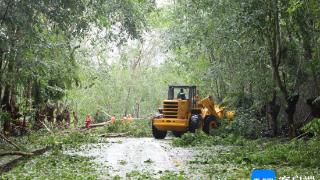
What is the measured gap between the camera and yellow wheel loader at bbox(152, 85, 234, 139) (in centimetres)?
2577

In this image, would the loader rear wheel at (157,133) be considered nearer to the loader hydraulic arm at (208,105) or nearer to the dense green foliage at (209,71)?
the loader hydraulic arm at (208,105)

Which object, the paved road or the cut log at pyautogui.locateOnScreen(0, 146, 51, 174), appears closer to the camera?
the paved road

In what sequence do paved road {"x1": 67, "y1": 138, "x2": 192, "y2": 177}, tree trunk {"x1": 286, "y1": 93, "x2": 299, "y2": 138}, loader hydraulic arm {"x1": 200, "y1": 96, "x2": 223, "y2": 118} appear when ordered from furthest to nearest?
loader hydraulic arm {"x1": 200, "y1": 96, "x2": 223, "y2": 118}
tree trunk {"x1": 286, "y1": 93, "x2": 299, "y2": 138}
paved road {"x1": 67, "y1": 138, "x2": 192, "y2": 177}

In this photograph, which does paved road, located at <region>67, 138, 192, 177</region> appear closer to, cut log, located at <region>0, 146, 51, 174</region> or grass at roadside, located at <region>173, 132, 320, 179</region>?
grass at roadside, located at <region>173, 132, 320, 179</region>

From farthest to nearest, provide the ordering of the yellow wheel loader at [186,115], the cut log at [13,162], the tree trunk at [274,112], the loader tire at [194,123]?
the yellow wheel loader at [186,115] → the loader tire at [194,123] → the tree trunk at [274,112] → the cut log at [13,162]

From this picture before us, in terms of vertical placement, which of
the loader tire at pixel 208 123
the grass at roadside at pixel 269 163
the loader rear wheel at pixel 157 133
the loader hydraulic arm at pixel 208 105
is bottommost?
the loader rear wheel at pixel 157 133

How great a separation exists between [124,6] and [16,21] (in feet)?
16.7

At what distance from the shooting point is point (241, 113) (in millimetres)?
25969

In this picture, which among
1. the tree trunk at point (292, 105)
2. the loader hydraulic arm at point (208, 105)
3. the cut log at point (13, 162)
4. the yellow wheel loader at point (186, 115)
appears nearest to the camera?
the cut log at point (13, 162)

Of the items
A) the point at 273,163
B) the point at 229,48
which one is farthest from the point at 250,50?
the point at 273,163

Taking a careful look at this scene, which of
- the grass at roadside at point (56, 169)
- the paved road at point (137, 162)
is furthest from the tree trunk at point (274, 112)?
the grass at roadside at point (56, 169)

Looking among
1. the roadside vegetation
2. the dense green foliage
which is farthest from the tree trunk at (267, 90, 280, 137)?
the roadside vegetation

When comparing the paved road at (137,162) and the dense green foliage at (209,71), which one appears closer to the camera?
the paved road at (137,162)

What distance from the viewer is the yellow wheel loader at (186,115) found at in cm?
2577
